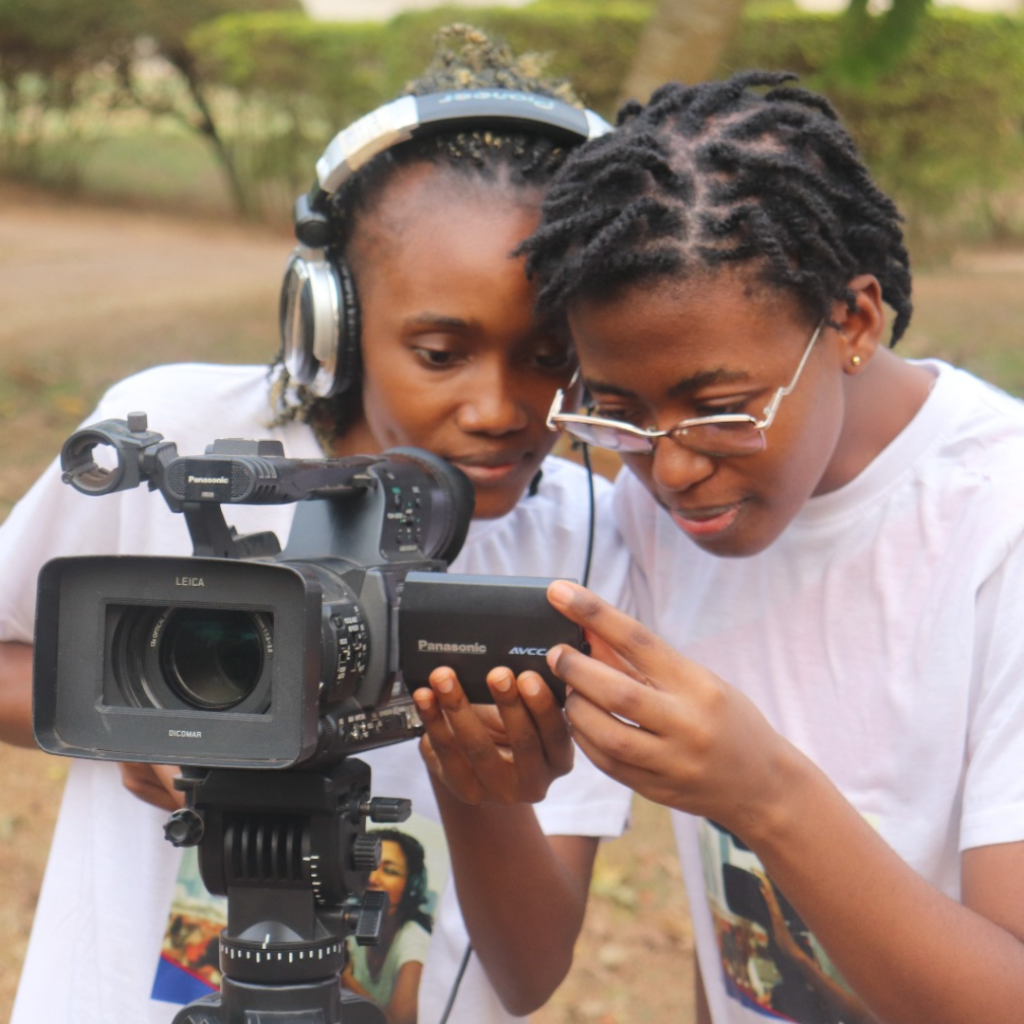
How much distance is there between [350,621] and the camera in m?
1.63

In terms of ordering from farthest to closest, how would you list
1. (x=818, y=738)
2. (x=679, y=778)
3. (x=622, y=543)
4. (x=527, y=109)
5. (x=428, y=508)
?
(x=622, y=543), (x=527, y=109), (x=818, y=738), (x=428, y=508), (x=679, y=778)

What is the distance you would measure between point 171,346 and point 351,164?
692 centimetres

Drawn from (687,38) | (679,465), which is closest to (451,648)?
(679,465)

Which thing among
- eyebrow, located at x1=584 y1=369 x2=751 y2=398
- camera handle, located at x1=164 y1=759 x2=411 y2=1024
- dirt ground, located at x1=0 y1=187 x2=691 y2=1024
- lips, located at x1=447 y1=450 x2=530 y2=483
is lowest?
dirt ground, located at x1=0 y1=187 x2=691 y2=1024

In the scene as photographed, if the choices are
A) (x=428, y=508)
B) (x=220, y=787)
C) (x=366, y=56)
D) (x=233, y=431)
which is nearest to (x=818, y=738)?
(x=428, y=508)

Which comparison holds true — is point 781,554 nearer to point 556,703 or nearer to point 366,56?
point 556,703

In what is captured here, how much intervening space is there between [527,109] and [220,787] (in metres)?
1.10

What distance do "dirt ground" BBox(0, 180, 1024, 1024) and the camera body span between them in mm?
2843

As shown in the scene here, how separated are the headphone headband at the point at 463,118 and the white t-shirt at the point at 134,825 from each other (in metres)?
0.44

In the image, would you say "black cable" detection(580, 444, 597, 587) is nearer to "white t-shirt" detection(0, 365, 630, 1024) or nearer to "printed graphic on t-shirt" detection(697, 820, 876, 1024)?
"white t-shirt" detection(0, 365, 630, 1024)

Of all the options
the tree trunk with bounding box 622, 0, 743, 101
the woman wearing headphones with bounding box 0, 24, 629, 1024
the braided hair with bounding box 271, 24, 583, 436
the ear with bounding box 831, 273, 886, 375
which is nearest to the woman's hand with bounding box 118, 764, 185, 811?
the woman wearing headphones with bounding box 0, 24, 629, 1024

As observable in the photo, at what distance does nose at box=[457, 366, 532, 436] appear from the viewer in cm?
208

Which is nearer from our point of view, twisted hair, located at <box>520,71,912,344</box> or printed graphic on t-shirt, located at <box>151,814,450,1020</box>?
twisted hair, located at <box>520,71,912,344</box>

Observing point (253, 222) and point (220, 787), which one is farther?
point (253, 222)
